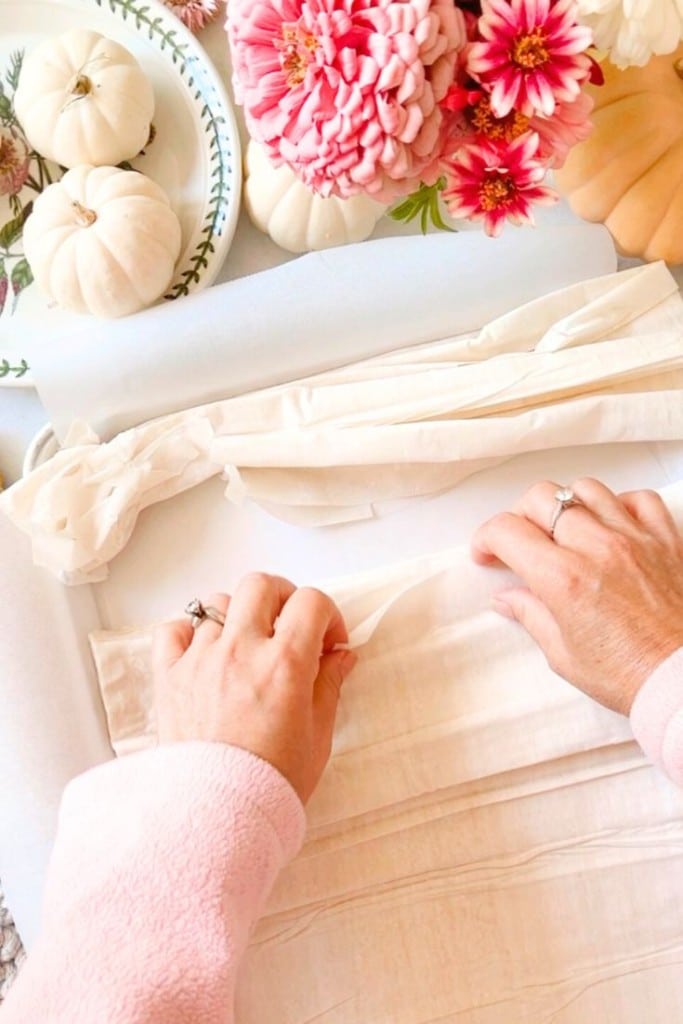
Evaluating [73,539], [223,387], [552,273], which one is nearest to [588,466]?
[552,273]

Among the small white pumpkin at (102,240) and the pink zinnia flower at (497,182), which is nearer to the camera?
the pink zinnia flower at (497,182)

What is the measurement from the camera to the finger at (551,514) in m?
0.66

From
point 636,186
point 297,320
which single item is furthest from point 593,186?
point 297,320


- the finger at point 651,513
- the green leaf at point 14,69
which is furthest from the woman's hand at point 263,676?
the green leaf at point 14,69

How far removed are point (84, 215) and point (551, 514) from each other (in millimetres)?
416

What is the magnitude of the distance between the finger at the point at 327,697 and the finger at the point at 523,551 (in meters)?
0.12

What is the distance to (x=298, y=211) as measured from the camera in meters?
0.77

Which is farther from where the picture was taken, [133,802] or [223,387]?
[223,387]

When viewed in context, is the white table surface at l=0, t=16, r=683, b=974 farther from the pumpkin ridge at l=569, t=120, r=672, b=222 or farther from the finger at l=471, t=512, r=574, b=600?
A: the pumpkin ridge at l=569, t=120, r=672, b=222

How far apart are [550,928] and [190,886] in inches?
10.4

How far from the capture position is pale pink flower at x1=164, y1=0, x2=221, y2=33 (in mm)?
810

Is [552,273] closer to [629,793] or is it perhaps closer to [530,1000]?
[629,793]

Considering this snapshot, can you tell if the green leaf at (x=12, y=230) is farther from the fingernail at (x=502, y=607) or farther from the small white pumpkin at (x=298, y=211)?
the fingernail at (x=502, y=607)

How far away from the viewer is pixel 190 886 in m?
0.53
